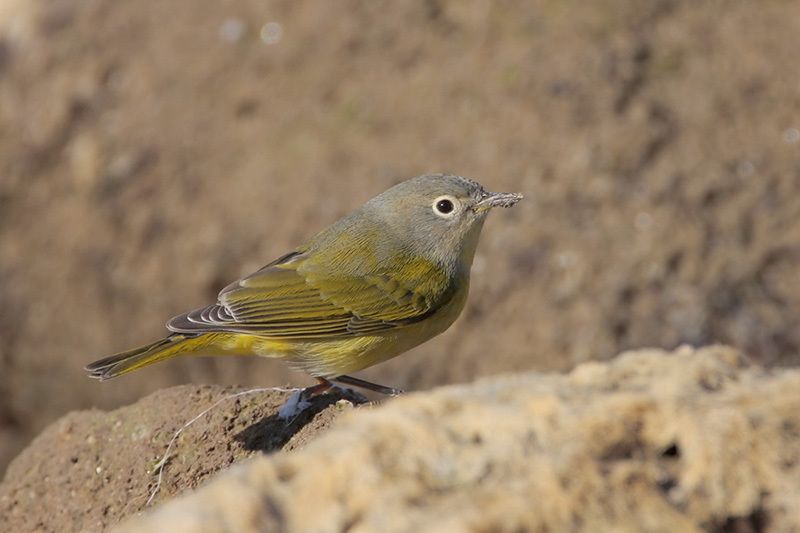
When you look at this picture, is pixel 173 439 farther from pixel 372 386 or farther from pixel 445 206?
pixel 445 206

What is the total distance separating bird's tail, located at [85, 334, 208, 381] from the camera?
15.7ft

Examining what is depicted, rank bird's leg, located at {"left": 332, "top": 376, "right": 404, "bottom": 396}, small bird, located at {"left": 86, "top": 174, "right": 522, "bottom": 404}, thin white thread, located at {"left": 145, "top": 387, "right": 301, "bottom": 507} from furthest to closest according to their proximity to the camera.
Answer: bird's leg, located at {"left": 332, "top": 376, "right": 404, "bottom": 396} → small bird, located at {"left": 86, "top": 174, "right": 522, "bottom": 404} → thin white thread, located at {"left": 145, "top": 387, "right": 301, "bottom": 507}

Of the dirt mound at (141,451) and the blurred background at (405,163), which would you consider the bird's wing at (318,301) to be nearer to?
the dirt mound at (141,451)

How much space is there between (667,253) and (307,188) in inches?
121

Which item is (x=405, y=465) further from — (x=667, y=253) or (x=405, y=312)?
(x=667, y=253)

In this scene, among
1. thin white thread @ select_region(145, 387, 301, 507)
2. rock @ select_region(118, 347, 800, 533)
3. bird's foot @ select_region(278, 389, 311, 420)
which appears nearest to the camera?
rock @ select_region(118, 347, 800, 533)

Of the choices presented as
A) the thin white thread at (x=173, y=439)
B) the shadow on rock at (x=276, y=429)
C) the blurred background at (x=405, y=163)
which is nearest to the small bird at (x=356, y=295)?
the shadow on rock at (x=276, y=429)

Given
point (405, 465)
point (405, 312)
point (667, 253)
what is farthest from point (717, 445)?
point (667, 253)

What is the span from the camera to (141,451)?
4.67 m

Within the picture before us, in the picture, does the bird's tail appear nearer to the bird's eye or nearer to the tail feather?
the tail feather

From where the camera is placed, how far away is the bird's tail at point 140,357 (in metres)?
4.78

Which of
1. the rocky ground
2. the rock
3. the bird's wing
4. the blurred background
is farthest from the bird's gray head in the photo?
the blurred background

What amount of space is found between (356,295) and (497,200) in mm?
865

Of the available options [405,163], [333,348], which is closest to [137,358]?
[333,348]
